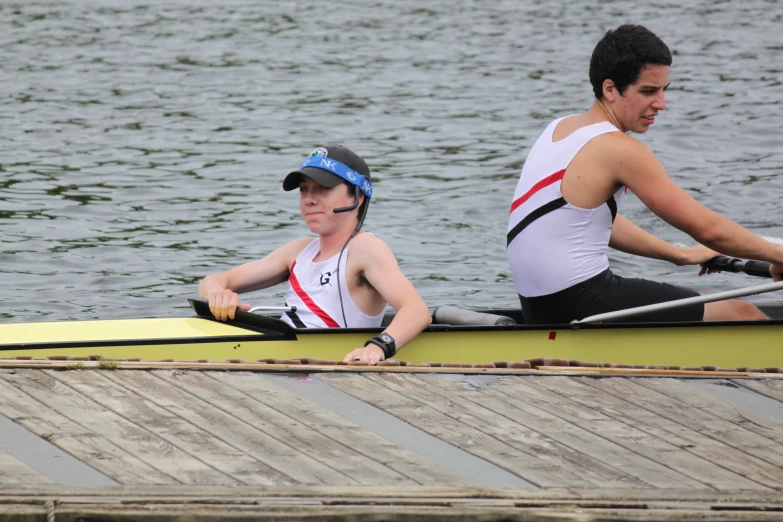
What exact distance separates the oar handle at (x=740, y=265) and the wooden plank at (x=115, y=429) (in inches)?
119

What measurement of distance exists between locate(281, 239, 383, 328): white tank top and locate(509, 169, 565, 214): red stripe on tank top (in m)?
0.83

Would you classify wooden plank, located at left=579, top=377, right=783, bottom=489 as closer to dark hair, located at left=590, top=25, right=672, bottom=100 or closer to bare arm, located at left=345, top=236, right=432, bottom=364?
bare arm, located at left=345, top=236, right=432, bottom=364

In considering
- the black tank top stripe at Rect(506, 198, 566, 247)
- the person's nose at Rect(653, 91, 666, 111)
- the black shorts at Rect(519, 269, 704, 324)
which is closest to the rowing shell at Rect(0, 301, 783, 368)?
the black shorts at Rect(519, 269, 704, 324)

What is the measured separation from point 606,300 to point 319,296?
1332 mm

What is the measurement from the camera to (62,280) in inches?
355

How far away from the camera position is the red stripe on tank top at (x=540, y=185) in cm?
521

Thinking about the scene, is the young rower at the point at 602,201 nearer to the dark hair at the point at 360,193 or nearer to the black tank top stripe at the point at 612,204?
the black tank top stripe at the point at 612,204

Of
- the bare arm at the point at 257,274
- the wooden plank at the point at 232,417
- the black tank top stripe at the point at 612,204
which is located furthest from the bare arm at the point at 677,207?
the wooden plank at the point at 232,417

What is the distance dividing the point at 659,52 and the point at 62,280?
5514mm

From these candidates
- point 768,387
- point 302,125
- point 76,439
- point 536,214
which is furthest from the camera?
point 302,125

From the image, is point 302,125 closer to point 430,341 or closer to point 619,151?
point 430,341

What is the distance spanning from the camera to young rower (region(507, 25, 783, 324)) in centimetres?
509

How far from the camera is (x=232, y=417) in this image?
14.4 feet

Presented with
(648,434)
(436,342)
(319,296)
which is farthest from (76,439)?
(648,434)
